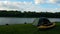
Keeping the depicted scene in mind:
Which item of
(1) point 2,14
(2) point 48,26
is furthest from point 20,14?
(2) point 48,26

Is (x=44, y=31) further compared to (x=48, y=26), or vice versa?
(x=48, y=26)

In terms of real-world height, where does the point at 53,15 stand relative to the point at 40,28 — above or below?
below

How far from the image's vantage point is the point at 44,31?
16.2m

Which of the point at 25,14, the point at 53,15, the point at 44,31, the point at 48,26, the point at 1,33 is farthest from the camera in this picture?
the point at 25,14

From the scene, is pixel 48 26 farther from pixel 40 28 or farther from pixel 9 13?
pixel 9 13

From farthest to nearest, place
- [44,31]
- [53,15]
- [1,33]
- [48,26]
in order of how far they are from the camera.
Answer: [53,15] < [48,26] < [44,31] < [1,33]

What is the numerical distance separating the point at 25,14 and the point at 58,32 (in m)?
62.2

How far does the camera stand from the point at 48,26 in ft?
56.9

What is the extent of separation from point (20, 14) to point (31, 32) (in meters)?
63.3

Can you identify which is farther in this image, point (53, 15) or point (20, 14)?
point (20, 14)

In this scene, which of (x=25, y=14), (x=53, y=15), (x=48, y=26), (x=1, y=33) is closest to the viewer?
(x=1, y=33)

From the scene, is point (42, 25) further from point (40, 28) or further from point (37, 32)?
point (37, 32)

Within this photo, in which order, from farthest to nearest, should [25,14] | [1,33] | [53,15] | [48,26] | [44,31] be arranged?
[25,14], [53,15], [48,26], [44,31], [1,33]

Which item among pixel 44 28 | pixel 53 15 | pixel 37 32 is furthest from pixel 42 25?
pixel 53 15
